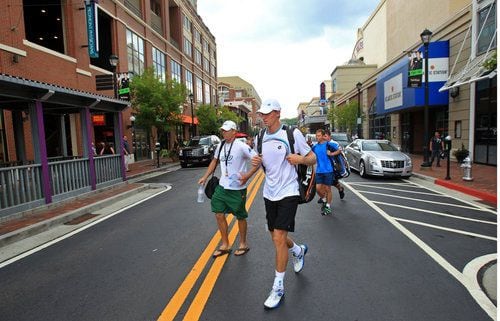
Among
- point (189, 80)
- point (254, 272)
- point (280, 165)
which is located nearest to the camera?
point (280, 165)

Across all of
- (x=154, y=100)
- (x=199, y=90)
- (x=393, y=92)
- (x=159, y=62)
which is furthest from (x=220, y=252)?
(x=199, y=90)

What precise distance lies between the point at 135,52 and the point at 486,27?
22.0 meters

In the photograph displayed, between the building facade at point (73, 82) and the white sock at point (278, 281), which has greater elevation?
the building facade at point (73, 82)

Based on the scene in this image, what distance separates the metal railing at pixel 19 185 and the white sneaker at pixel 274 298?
6.53 m

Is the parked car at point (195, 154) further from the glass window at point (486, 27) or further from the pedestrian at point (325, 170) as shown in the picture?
the glass window at point (486, 27)

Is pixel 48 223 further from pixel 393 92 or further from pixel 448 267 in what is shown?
pixel 393 92

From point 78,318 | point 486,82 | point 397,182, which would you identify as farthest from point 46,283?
point 486,82

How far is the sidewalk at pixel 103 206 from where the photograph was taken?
4.56 meters

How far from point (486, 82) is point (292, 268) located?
15452mm

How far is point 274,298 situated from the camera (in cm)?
355

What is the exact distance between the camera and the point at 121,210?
8742 millimetres

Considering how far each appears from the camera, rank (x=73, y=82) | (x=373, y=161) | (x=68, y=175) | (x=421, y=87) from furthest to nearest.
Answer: (x=421, y=87), (x=73, y=82), (x=373, y=161), (x=68, y=175)

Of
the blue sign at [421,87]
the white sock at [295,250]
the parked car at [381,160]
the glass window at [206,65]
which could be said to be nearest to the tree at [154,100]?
the parked car at [381,160]

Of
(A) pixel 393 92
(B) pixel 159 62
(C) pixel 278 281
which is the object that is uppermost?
(B) pixel 159 62
